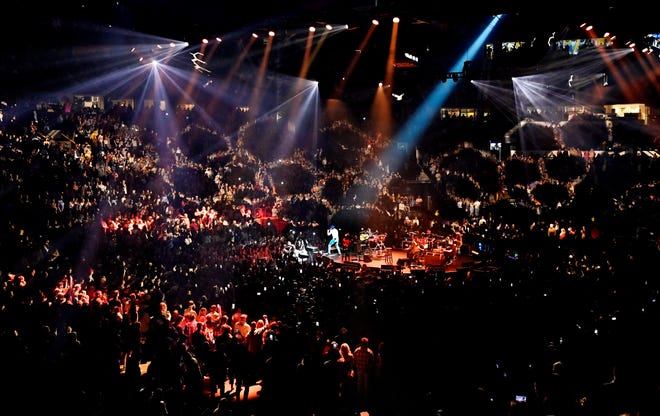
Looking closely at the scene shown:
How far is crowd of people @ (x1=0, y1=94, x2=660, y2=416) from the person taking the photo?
19.6ft

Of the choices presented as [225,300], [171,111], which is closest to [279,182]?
[171,111]

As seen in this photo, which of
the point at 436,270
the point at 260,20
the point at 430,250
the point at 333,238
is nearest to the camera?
the point at 260,20

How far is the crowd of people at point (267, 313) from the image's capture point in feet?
19.6

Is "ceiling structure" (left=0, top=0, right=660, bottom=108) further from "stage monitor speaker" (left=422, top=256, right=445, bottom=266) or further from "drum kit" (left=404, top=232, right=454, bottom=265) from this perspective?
"stage monitor speaker" (left=422, top=256, right=445, bottom=266)

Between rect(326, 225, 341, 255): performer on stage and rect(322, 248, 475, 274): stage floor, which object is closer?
rect(322, 248, 475, 274): stage floor

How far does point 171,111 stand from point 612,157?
21.7m

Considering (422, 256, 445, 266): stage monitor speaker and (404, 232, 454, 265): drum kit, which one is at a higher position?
(404, 232, 454, 265): drum kit

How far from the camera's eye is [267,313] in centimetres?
955

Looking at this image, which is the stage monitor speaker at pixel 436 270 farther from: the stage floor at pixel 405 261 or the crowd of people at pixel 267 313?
the crowd of people at pixel 267 313

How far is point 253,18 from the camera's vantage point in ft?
38.8

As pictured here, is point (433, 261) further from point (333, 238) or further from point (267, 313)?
point (267, 313)

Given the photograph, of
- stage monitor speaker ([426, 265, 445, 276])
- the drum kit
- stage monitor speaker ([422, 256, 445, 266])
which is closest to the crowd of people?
stage monitor speaker ([426, 265, 445, 276])

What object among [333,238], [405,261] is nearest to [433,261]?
[405,261]

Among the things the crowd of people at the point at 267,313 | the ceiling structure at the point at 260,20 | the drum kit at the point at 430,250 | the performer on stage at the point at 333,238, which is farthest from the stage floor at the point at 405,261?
the ceiling structure at the point at 260,20
